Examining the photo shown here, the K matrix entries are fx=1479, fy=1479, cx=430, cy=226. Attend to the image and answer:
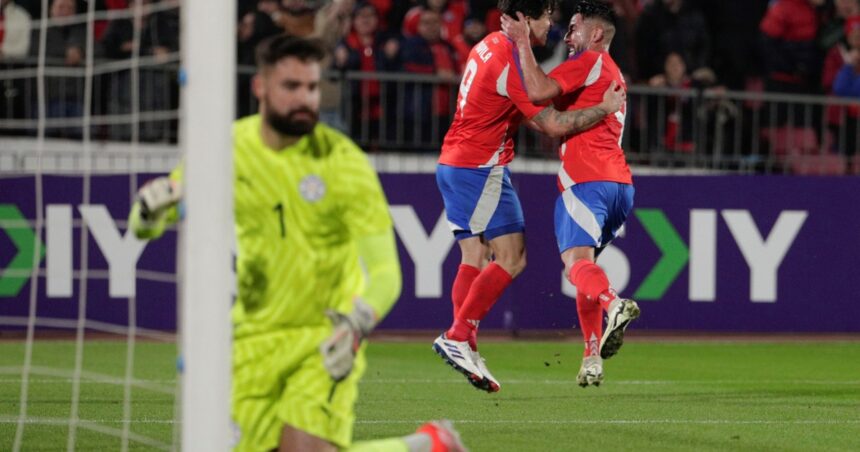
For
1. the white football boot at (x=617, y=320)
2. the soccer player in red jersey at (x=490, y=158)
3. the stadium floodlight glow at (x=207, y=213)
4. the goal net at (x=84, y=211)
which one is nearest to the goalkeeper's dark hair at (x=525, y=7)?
the soccer player in red jersey at (x=490, y=158)

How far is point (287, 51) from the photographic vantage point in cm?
496

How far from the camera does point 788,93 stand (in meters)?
15.2

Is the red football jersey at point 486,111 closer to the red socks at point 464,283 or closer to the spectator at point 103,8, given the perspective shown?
the red socks at point 464,283

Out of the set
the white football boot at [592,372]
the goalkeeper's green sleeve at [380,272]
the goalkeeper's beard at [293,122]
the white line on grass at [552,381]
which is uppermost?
the goalkeeper's beard at [293,122]

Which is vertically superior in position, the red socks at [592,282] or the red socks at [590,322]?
the red socks at [592,282]

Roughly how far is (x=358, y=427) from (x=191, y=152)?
3346 millimetres

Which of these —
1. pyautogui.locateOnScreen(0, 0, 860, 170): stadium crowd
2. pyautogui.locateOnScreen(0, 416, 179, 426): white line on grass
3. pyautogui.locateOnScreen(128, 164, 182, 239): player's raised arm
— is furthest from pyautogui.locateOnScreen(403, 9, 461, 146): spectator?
pyautogui.locateOnScreen(128, 164, 182, 239): player's raised arm

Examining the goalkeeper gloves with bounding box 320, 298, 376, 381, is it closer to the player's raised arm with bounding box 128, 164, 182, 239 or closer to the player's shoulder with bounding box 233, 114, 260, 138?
the player's raised arm with bounding box 128, 164, 182, 239

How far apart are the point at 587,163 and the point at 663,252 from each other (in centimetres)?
483

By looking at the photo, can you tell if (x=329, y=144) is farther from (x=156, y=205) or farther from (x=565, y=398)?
(x=565, y=398)

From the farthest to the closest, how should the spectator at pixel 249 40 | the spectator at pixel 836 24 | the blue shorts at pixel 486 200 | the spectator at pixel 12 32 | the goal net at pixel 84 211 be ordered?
the spectator at pixel 836 24 → the spectator at pixel 249 40 → the spectator at pixel 12 32 → the goal net at pixel 84 211 → the blue shorts at pixel 486 200

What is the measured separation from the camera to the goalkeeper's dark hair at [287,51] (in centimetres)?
496

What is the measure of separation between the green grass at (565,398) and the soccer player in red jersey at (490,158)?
55 centimetres

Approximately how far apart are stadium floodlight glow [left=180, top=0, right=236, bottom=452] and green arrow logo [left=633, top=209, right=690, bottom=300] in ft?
30.1
